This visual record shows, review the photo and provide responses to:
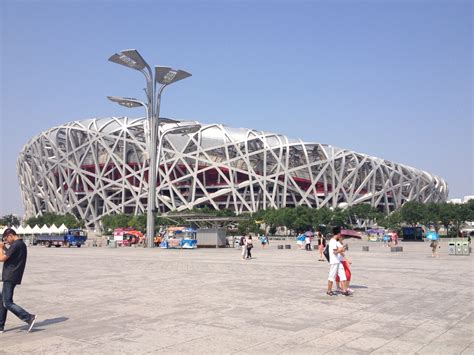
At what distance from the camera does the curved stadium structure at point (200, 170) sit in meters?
80.2

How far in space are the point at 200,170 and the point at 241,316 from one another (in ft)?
236

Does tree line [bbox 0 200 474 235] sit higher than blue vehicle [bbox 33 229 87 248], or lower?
higher

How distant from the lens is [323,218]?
6675cm

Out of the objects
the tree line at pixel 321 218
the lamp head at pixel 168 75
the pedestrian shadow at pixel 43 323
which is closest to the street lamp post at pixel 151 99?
the lamp head at pixel 168 75

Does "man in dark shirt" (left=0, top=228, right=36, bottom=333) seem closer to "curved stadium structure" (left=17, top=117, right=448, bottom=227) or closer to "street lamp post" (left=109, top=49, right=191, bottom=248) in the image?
"street lamp post" (left=109, top=49, right=191, bottom=248)

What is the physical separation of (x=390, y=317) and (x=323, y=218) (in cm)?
5924

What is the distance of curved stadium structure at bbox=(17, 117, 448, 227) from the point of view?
80.2 metres

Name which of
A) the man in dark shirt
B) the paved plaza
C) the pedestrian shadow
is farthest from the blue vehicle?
the man in dark shirt

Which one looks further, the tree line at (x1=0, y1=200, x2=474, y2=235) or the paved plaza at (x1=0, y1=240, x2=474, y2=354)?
the tree line at (x1=0, y1=200, x2=474, y2=235)

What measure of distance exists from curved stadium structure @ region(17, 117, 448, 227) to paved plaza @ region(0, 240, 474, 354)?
218 ft

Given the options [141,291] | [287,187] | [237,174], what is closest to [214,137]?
[237,174]

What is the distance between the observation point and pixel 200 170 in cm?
7994

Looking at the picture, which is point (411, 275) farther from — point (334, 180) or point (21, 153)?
point (21, 153)

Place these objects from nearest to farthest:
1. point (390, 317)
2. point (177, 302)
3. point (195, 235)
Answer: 1. point (390, 317)
2. point (177, 302)
3. point (195, 235)
